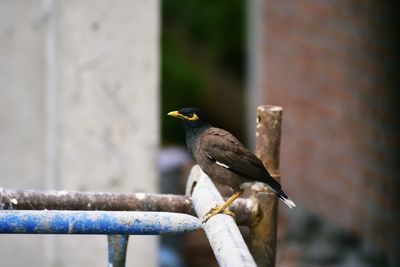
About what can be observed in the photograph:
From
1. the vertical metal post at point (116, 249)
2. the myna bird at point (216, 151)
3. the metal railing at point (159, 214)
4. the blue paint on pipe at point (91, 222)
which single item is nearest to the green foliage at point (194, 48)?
the myna bird at point (216, 151)

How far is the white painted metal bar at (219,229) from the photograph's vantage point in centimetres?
238

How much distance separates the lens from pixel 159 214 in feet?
9.07

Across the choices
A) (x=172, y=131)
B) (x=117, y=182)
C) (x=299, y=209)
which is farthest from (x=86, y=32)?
(x=172, y=131)

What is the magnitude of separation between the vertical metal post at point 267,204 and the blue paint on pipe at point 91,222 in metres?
0.60

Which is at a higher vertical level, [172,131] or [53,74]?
[53,74]

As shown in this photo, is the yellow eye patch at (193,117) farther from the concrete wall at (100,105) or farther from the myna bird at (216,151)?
the concrete wall at (100,105)

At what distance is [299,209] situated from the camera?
24.1ft

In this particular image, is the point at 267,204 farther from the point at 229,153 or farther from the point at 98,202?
the point at 229,153

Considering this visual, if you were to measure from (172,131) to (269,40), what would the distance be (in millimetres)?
2016

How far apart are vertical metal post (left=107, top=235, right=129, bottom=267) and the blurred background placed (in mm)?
1666

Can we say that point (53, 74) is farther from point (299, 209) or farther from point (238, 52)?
point (238, 52)

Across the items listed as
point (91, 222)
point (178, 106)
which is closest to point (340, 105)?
point (178, 106)

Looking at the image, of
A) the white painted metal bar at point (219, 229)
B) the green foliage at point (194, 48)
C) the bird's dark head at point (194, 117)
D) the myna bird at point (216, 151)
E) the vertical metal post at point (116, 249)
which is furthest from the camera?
the green foliage at point (194, 48)

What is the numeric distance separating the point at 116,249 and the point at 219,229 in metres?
0.57
